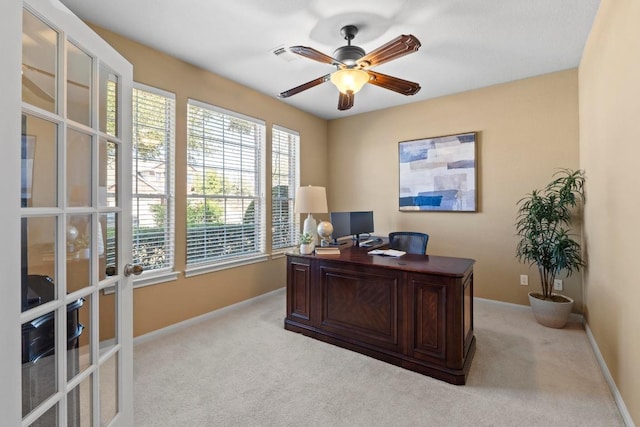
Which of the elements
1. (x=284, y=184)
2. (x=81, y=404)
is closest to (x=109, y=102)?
(x=81, y=404)

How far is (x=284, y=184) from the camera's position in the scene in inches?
176

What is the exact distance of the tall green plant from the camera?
3031 mm

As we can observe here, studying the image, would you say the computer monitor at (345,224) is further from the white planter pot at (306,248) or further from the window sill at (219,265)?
Result: the window sill at (219,265)

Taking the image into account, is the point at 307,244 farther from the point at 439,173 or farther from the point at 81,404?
the point at 439,173

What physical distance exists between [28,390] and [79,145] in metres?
0.90

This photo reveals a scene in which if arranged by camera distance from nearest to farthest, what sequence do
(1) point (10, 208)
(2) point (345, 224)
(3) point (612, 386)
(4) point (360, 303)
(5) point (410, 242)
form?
(1) point (10, 208) < (3) point (612, 386) < (4) point (360, 303) < (5) point (410, 242) < (2) point (345, 224)

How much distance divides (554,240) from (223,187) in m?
3.75

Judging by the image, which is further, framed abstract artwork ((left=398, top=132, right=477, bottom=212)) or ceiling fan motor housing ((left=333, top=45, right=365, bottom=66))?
framed abstract artwork ((left=398, top=132, right=477, bottom=212))

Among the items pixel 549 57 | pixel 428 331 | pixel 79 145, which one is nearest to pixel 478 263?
pixel 428 331

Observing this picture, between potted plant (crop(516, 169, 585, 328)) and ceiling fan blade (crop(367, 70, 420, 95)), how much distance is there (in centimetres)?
195

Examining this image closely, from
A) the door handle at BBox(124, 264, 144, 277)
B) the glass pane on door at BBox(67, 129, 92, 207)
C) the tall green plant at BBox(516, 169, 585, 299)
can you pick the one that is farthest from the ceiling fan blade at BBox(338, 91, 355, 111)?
the tall green plant at BBox(516, 169, 585, 299)

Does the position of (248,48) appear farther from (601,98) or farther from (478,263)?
(478,263)

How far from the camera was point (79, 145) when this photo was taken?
122 centimetres

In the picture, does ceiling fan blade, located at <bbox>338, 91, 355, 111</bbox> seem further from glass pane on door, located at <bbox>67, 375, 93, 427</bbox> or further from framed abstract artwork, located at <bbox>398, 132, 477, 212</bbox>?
glass pane on door, located at <bbox>67, 375, 93, 427</bbox>
